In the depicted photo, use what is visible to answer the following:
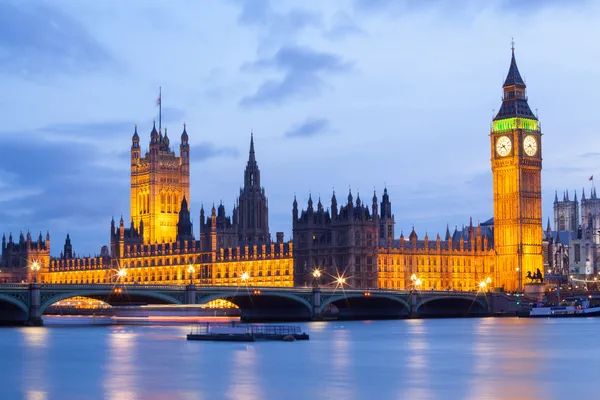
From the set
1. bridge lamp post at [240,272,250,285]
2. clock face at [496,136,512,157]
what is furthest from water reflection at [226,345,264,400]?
clock face at [496,136,512,157]

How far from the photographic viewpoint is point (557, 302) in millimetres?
153000

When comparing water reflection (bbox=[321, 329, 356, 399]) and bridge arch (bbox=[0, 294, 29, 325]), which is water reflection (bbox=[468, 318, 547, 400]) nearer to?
water reflection (bbox=[321, 329, 356, 399])

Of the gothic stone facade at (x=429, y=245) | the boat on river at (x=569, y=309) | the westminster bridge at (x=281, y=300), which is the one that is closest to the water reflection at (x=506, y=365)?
the westminster bridge at (x=281, y=300)

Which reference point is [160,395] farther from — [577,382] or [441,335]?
[441,335]

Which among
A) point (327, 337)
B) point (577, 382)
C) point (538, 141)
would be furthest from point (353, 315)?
point (577, 382)

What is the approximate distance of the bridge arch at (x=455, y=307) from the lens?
145m

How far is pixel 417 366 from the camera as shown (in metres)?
64.3

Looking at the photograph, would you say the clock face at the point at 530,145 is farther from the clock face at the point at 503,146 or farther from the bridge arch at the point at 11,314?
the bridge arch at the point at 11,314

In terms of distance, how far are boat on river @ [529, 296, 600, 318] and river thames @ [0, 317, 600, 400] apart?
45.9 metres

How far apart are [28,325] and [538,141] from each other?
273 ft

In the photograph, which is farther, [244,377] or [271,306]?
[271,306]

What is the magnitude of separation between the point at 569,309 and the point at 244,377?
3619 inches

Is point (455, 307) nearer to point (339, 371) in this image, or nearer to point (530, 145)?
point (530, 145)

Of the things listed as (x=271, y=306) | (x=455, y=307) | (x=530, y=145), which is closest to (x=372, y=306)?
(x=455, y=307)
